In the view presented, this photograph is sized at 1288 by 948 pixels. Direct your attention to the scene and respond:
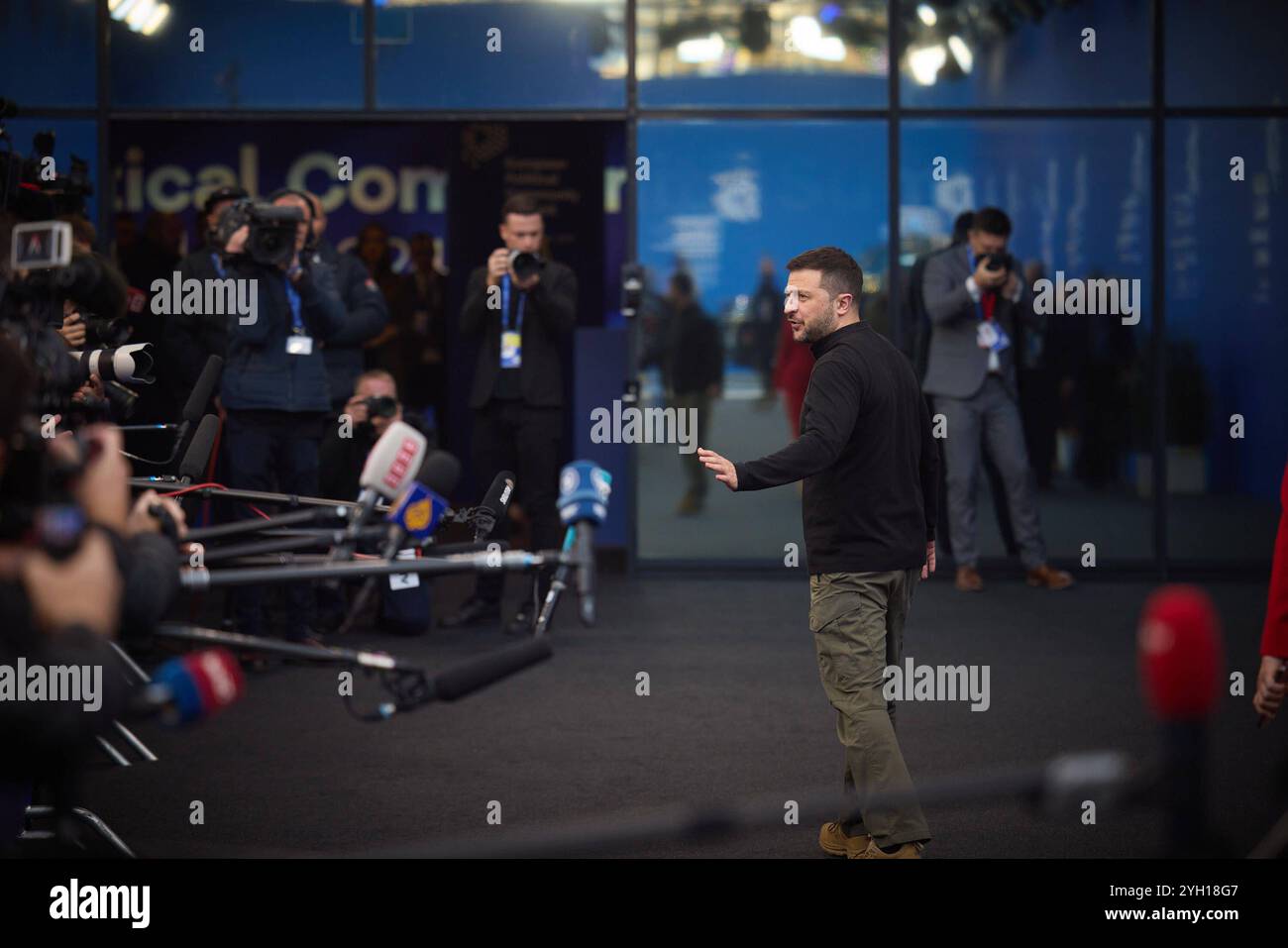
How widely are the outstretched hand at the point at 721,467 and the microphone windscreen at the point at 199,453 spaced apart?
1490mm

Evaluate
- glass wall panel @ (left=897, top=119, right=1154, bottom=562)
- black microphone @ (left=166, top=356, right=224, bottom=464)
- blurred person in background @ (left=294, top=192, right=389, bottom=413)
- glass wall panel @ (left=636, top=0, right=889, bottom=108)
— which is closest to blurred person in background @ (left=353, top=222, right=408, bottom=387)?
glass wall panel @ (left=636, top=0, right=889, bottom=108)

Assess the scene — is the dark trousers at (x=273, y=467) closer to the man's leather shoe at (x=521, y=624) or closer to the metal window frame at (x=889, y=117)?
the man's leather shoe at (x=521, y=624)

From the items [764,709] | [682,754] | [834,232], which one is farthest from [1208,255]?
[682,754]

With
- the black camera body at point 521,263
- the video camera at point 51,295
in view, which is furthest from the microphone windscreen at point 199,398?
the black camera body at point 521,263

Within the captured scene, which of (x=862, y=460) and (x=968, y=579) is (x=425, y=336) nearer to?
(x=968, y=579)

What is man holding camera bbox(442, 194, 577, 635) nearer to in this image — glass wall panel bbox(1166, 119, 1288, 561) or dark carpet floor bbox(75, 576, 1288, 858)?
dark carpet floor bbox(75, 576, 1288, 858)

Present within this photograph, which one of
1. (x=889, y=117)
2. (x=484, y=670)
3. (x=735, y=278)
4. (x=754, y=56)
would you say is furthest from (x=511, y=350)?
(x=484, y=670)

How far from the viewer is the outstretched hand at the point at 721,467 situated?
473 cm

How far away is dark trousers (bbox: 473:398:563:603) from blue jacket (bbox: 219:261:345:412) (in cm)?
139

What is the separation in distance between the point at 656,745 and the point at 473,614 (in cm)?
289

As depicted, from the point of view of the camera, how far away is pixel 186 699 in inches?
112

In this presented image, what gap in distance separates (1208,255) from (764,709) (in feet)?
18.6

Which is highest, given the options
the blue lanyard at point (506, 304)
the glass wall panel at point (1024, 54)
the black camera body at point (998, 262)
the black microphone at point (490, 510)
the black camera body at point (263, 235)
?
the glass wall panel at point (1024, 54)

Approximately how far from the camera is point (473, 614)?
9305 millimetres
